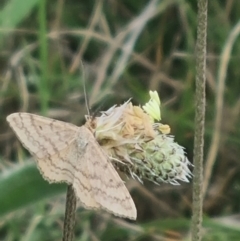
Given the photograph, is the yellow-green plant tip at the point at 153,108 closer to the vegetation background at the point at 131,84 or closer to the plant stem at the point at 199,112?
the plant stem at the point at 199,112

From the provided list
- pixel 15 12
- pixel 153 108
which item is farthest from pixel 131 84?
pixel 153 108

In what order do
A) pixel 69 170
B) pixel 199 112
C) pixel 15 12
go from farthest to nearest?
pixel 15 12
pixel 69 170
pixel 199 112

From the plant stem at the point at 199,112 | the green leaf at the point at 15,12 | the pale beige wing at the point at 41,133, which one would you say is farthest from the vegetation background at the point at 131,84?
the plant stem at the point at 199,112

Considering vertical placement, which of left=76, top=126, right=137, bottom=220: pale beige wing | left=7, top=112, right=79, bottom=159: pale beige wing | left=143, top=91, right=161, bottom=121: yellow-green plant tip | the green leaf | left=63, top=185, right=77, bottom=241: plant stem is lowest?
left=63, top=185, right=77, bottom=241: plant stem

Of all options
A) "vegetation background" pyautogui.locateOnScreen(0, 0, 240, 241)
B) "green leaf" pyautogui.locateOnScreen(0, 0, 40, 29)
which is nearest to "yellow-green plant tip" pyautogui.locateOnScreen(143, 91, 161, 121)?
"vegetation background" pyautogui.locateOnScreen(0, 0, 240, 241)

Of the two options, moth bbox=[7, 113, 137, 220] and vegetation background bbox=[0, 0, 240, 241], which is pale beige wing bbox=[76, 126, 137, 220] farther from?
vegetation background bbox=[0, 0, 240, 241]

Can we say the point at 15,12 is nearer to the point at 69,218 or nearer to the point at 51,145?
the point at 51,145

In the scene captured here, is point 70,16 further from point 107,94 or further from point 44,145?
point 44,145
